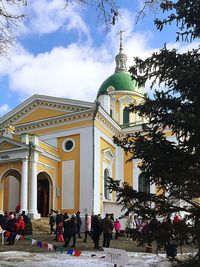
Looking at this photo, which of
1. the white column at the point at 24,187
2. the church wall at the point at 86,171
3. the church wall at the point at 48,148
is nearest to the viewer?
the white column at the point at 24,187

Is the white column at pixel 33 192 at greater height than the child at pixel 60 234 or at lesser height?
greater

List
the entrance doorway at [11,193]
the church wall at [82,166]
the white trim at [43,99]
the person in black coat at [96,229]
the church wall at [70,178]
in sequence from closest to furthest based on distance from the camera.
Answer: the person in black coat at [96,229] → the church wall at [82,166] → the church wall at [70,178] → the white trim at [43,99] → the entrance doorway at [11,193]

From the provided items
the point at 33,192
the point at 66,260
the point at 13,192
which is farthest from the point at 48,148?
the point at 66,260

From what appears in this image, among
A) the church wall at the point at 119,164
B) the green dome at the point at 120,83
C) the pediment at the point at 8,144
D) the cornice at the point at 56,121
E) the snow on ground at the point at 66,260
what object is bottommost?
the snow on ground at the point at 66,260

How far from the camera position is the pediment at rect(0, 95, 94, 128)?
114ft

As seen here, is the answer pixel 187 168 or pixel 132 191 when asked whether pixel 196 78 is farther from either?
pixel 132 191

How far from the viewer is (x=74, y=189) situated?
33469 millimetres

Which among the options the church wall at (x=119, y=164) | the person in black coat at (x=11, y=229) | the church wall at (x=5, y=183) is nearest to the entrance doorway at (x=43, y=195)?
the church wall at (x=5, y=183)

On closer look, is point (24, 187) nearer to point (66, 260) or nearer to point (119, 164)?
point (119, 164)

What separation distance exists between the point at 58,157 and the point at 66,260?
830 inches

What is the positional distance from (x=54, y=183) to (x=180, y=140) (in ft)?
80.4

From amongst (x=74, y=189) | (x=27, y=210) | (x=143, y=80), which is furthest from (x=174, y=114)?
(x=74, y=189)

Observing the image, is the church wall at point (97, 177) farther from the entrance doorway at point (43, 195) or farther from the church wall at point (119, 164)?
the church wall at point (119, 164)

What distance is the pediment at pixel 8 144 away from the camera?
100ft
